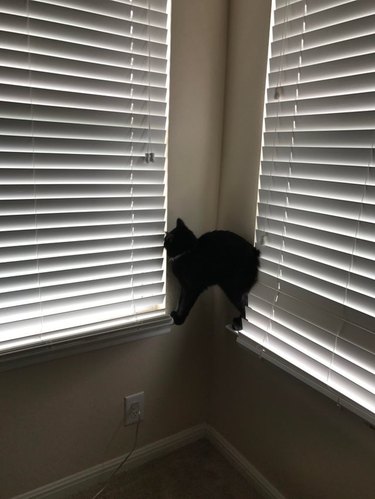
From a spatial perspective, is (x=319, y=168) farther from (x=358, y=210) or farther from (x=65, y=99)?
(x=65, y=99)

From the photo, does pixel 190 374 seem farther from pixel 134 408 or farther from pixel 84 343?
pixel 84 343

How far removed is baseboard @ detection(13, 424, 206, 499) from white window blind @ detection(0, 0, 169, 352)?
55cm

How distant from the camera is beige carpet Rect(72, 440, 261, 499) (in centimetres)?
138

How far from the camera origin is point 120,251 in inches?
50.7

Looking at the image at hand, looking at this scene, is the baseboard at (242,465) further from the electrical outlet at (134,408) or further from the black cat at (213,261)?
the black cat at (213,261)

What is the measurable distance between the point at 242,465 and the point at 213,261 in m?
0.82

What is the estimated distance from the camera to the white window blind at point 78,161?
41.5 inches

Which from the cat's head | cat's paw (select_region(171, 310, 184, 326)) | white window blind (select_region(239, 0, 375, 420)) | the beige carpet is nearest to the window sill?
cat's paw (select_region(171, 310, 184, 326))

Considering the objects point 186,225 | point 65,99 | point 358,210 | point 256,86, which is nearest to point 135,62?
point 65,99

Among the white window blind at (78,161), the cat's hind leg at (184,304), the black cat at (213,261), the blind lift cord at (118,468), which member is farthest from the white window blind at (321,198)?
the blind lift cord at (118,468)

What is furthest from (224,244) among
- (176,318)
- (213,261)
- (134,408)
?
(134,408)

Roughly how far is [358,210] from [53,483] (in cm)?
133

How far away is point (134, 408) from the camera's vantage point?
1.45 metres

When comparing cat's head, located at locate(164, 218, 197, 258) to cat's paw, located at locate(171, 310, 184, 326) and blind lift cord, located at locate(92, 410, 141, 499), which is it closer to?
cat's paw, located at locate(171, 310, 184, 326)
